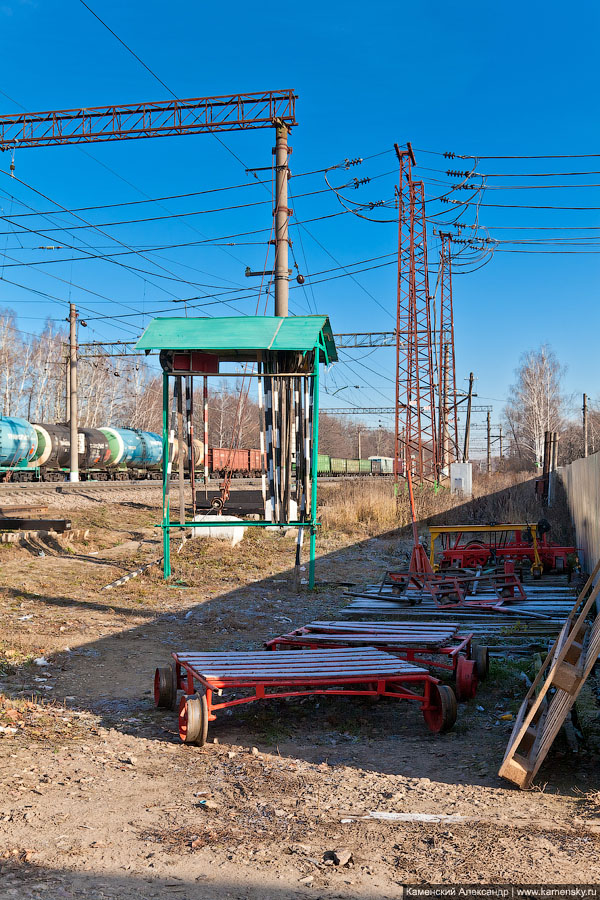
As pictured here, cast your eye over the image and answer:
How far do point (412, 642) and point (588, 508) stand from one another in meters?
6.03

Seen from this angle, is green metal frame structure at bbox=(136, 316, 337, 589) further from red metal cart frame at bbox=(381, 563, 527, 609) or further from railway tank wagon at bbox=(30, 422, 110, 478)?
railway tank wagon at bbox=(30, 422, 110, 478)

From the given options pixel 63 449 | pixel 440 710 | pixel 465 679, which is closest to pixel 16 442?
pixel 63 449

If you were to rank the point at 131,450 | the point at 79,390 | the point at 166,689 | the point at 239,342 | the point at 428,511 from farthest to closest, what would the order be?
the point at 79,390 → the point at 131,450 → the point at 428,511 → the point at 239,342 → the point at 166,689

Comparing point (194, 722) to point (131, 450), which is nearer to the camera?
point (194, 722)

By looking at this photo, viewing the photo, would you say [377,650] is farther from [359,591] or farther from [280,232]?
[280,232]

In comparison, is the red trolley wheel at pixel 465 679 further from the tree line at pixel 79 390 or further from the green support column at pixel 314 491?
the tree line at pixel 79 390

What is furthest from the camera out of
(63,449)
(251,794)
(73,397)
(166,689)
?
(63,449)

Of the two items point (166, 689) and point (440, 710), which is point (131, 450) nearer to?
point (166, 689)

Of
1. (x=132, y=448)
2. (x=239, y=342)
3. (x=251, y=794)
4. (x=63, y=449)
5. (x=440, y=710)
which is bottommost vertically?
(x=251, y=794)

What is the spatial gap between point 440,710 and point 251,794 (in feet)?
5.47

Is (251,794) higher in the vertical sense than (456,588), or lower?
lower

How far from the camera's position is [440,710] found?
17.4ft

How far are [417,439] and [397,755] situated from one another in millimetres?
23302

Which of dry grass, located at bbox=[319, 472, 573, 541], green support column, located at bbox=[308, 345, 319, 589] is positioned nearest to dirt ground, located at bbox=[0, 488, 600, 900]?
green support column, located at bbox=[308, 345, 319, 589]
